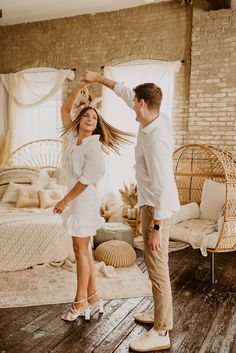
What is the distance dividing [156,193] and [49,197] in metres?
2.78

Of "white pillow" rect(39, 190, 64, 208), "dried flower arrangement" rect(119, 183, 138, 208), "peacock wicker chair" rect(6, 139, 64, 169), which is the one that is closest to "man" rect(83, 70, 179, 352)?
"white pillow" rect(39, 190, 64, 208)

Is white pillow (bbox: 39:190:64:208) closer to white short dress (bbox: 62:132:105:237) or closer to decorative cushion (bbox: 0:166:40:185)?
decorative cushion (bbox: 0:166:40:185)

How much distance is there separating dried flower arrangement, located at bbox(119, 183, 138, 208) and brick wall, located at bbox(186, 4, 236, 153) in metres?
1.11

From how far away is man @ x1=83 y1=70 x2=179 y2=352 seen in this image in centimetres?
216

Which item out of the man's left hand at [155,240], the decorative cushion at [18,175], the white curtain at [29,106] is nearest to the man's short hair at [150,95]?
the man's left hand at [155,240]

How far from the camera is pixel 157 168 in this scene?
84.7 inches

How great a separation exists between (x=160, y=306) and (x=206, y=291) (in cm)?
121

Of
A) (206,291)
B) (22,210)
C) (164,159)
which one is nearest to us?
(164,159)

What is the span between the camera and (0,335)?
2.58 meters

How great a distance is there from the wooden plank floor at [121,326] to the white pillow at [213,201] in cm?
104

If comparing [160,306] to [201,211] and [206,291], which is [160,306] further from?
[201,211]

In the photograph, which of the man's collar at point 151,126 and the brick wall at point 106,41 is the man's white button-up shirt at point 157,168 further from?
the brick wall at point 106,41

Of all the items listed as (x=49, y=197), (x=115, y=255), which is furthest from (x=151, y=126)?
(x=49, y=197)

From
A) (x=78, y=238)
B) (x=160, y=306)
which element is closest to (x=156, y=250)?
(x=160, y=306)
